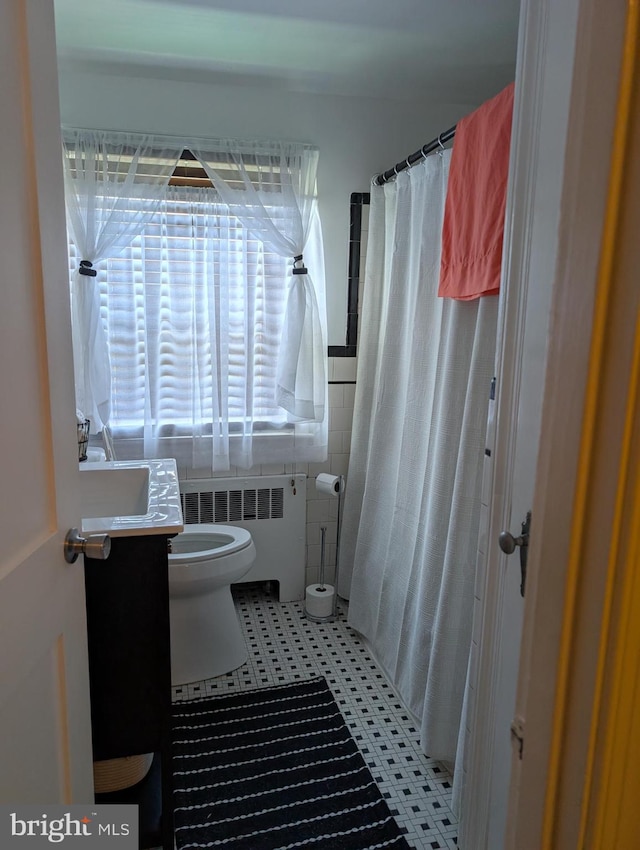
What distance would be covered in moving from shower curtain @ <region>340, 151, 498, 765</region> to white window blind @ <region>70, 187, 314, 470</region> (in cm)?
48

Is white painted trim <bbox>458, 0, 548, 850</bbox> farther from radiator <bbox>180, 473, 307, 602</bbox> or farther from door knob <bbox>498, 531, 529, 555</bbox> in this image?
radiator <bbox>180, 473, 307, 602</bbox>

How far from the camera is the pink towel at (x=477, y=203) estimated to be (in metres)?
1.58

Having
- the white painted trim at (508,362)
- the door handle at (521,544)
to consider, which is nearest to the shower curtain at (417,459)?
the white painted trim at (508,362)

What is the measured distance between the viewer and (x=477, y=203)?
1689 mm

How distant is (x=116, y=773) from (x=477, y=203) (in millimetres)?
1848

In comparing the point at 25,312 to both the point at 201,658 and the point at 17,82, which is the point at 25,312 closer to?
the point at 17,82

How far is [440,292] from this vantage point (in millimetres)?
1933

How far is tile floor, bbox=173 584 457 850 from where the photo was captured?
169 centimetres

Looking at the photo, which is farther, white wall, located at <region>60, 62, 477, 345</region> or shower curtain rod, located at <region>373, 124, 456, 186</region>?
white wall, located at <region>60, 62, 477, 345</region>

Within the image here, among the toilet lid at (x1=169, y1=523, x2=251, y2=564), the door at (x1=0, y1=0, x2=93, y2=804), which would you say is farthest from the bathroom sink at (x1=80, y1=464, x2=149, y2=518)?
the door at (x1=0, y1=0, x2=93, y2=804)

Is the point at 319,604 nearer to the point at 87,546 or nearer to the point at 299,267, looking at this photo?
the point at 299,267

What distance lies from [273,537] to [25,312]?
212cm

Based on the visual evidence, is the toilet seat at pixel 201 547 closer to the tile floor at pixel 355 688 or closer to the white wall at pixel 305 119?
the tile floor at pixel 355 688

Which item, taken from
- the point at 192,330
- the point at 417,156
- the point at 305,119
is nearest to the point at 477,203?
the point at 417,156
